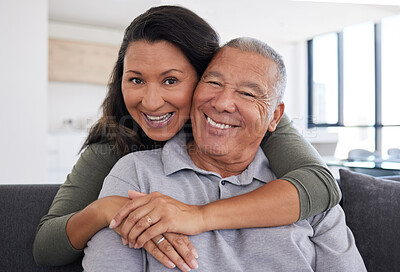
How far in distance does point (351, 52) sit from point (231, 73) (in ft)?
22.6

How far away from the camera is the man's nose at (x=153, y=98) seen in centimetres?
138

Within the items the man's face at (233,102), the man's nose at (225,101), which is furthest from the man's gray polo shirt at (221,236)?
the man's nose at (225,101)

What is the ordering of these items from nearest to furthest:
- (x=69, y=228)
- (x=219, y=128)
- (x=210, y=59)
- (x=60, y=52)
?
(x=69, y=228) → (x=219, y=128) → (x=210, y=59) → (x=60, y=52)

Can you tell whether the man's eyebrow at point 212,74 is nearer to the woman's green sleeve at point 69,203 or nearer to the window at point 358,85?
the woman's green sleeve at point 69,203

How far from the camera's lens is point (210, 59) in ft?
4.77

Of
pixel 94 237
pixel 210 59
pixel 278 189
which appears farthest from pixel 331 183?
pixel 94 237

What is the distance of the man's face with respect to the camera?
49.9 inches

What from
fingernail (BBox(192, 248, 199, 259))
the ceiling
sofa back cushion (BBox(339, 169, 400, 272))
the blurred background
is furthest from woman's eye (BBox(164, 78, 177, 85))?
the ceiling

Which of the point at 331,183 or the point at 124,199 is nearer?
the point at 124,199

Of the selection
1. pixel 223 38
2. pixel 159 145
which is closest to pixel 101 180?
pixel 159 145

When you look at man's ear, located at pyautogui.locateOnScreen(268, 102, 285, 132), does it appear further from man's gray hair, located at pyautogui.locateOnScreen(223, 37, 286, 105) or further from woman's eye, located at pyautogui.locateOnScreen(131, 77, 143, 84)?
woman's eye, located at pyautogui.locateOnScreen(131, 77, 143, 84)

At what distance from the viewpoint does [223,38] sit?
4.98 metres

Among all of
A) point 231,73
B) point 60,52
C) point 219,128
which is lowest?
point 219,128

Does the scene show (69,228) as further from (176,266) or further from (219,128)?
(219,128)
